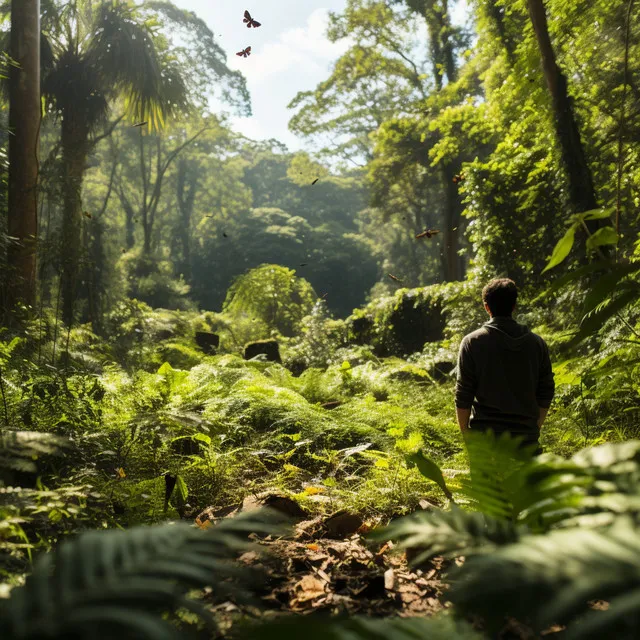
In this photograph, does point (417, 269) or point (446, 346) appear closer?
point (446, 346)

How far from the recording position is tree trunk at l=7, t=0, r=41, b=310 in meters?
5.38

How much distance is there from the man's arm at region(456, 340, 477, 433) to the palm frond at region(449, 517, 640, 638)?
1.71 m

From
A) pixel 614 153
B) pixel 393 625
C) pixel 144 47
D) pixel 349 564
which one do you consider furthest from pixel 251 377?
pixel 144 47

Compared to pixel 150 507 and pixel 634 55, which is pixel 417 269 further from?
pixel 150 507

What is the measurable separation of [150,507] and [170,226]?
35.9 m

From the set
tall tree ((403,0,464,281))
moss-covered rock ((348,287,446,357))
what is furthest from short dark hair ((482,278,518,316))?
tall tree ((403,0,464,281))

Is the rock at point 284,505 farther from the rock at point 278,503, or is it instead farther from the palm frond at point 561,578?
the palm frond at point 561,578

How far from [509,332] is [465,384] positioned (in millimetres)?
341

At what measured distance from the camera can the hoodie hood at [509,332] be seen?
7.48ft

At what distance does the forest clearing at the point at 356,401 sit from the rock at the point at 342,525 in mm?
17

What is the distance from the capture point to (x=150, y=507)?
2191 mm

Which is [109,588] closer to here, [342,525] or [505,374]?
[342,525]

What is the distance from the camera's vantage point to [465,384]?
7.83ft

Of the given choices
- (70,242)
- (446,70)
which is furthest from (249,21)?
(446,70)
